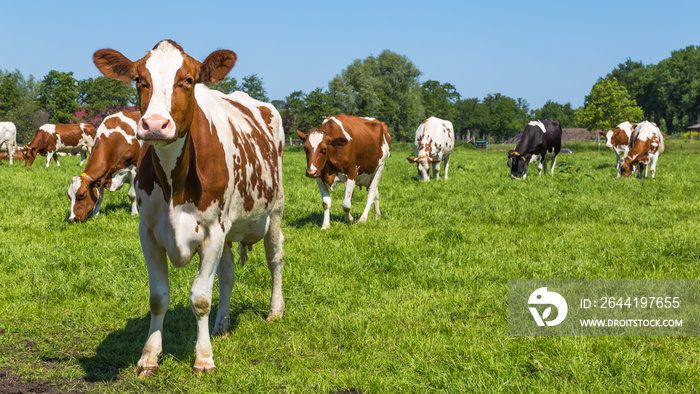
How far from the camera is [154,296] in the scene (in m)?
3.98

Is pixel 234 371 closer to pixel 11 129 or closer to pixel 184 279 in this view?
pixel 184 279

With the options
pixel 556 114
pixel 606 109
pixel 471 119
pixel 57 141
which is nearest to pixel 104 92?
pixel 57 141

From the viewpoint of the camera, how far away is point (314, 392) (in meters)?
3.56

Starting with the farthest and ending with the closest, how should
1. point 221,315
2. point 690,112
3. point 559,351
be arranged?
point 690,112
point 221,315
point 559,351

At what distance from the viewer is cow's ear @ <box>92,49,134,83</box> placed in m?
3.63

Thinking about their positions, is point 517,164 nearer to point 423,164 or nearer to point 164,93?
point 423,164

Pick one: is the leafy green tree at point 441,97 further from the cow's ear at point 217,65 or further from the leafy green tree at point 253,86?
the cow's ear at point 217,65

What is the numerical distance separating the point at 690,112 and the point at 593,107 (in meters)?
28.4

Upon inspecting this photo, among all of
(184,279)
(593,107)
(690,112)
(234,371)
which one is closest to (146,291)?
(184,279)

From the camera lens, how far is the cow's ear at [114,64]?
3.63m

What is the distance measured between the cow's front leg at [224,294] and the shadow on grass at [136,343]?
134 millimetres

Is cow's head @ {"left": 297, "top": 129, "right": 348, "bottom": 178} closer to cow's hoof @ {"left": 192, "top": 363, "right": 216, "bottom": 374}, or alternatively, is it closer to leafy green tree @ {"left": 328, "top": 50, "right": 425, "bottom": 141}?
cow's hoof @ {"left": 192, "top": 363, "right": 216, "bottom": 374}

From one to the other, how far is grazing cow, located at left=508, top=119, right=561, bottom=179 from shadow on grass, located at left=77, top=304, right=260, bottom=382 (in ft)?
48.1

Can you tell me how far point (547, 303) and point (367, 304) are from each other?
1.73 metres
